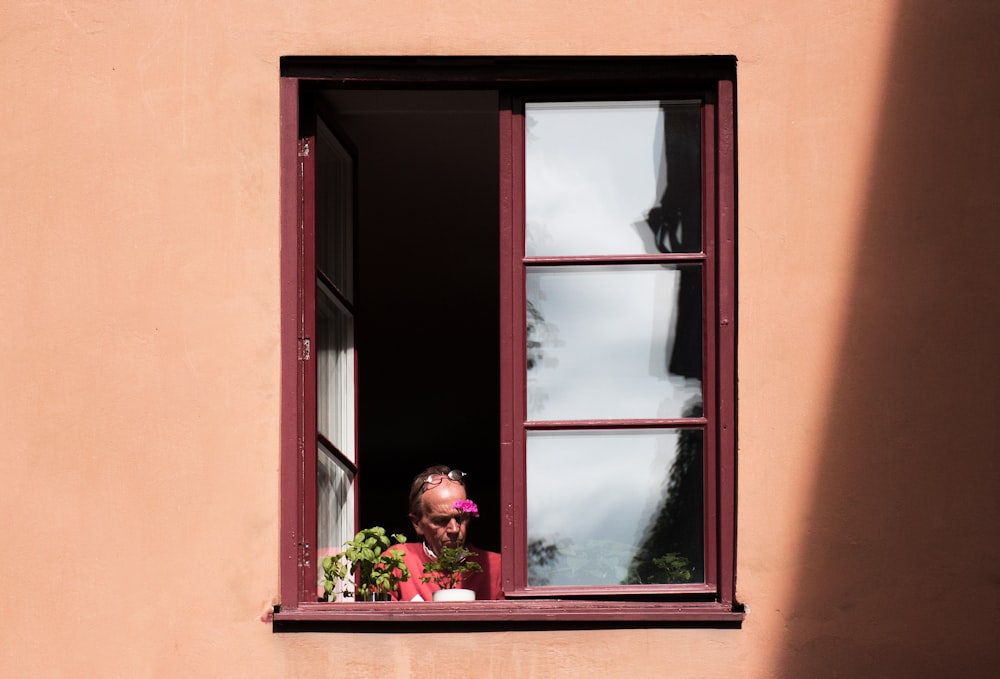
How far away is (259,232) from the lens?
551 cm

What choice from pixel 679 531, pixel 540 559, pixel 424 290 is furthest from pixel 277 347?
pixel 424 290

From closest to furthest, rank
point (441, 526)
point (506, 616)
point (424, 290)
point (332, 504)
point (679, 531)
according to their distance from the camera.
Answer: point (506, 616), point (679, 531), point (332, 504), point (441, 526), point (424, 290)

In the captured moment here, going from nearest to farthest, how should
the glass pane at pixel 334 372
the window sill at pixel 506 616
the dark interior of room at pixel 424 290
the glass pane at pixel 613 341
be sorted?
the window sill at pixel 506 616 → the glass pane at pixel 613 341 → the glass pane at pixel 334 372 → the dark interior of room at pixel 424 290

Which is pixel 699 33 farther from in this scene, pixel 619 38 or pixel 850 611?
pixel 850 611

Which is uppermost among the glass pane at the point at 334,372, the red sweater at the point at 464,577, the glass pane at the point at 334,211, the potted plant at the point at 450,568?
the glass pane at the point at 334,211

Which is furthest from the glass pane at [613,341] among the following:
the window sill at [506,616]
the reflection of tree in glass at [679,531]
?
the window sill at [506,616]

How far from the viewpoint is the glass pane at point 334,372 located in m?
5.95

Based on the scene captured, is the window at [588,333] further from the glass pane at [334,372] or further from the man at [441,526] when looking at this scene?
the man at [441,526]

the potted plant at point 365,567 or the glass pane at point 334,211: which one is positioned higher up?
the glass pane at point 334,211

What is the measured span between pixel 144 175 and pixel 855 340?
2.35 meters

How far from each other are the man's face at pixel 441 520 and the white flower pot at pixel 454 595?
798 millimetres

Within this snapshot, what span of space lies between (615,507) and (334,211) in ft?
5.03

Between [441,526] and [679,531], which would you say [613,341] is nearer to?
[679,531]

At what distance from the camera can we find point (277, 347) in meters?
5.46
